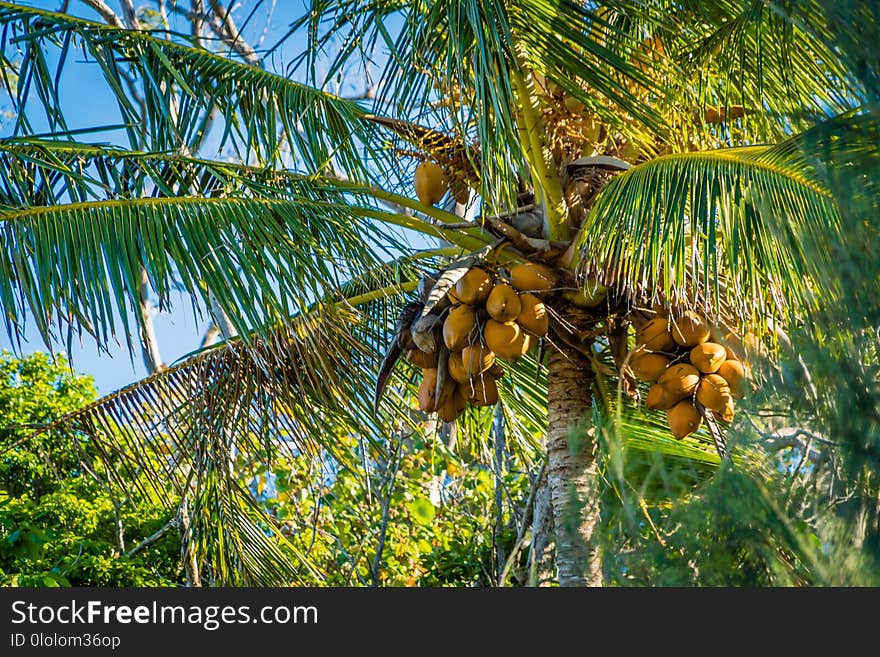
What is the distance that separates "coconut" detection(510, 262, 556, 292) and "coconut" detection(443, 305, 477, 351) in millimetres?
184

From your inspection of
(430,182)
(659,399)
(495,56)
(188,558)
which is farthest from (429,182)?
(188,558)

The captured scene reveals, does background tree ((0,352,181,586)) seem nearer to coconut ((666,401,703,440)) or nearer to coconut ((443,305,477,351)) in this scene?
coconut ((443,305,477,351))

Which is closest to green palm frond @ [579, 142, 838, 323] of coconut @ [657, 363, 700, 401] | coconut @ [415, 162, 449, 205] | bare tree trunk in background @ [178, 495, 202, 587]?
coconut @ [657, 363, 700, 401]

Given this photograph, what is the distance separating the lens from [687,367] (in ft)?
11.2

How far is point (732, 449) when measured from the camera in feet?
5.41

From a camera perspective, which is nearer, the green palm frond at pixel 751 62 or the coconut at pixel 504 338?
the coconut at pixel 504 338

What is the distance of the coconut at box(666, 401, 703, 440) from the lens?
11.4 ft

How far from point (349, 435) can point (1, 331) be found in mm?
2027

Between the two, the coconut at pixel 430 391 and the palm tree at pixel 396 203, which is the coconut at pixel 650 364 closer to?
the palm tree at pixel 396 203

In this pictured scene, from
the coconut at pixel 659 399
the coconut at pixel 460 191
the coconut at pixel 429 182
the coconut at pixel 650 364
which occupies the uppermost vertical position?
the coconut at pixel 460 191

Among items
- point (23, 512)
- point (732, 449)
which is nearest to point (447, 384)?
point (732, 449)

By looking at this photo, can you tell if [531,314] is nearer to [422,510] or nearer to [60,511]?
[422,510]

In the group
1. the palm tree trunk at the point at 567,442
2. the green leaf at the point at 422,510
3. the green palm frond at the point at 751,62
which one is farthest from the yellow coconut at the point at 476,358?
the green leaf at the point at 422,510

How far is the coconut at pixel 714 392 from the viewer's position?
335 cm
